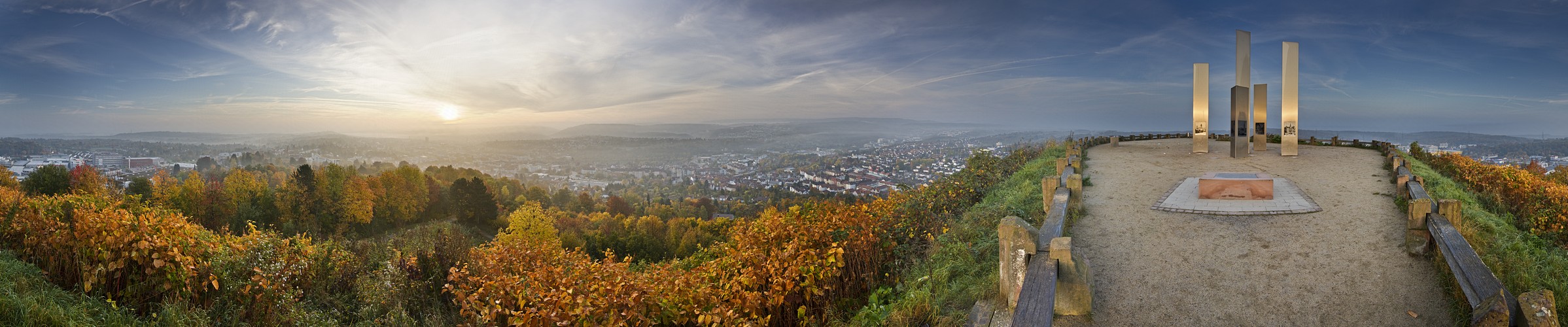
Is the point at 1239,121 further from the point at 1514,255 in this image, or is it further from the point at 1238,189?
the point at 1514,255

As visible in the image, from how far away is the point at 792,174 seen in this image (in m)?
50.0

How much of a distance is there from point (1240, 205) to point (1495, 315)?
6.10m

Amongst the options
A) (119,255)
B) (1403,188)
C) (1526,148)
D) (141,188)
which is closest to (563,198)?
(141,188)

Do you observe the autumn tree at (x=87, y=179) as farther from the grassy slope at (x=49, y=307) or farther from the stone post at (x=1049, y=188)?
the stone post at (x=1049, y=188)

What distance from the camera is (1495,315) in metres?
3.14

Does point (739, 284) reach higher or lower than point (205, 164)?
lower

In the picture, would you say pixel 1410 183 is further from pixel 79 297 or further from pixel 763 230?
pixel 79 297

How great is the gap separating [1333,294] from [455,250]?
1485cm

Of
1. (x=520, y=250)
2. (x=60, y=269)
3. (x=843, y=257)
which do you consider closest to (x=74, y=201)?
(x=60, y=269)

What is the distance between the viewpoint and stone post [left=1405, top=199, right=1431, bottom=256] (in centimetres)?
611

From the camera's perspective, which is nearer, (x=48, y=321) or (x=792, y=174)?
(x=48, y=321)

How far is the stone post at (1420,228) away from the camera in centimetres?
611

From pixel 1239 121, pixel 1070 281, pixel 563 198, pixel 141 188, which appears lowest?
pixel 563 198

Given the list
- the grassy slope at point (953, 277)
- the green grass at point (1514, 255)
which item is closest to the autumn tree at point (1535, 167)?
the green grass at point (1514, 255)
